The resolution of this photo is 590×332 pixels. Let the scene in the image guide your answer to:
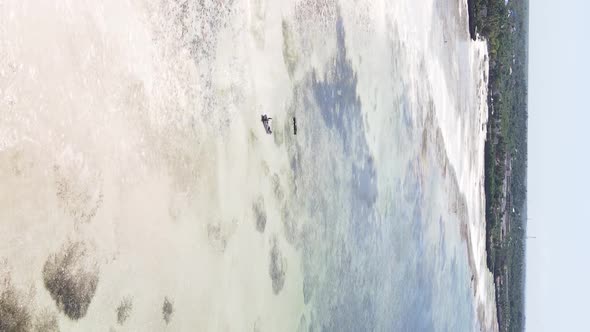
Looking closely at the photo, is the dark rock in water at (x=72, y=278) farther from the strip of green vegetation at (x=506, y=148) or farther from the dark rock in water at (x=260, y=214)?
the strip of green vegetation at (x=506, y=148)

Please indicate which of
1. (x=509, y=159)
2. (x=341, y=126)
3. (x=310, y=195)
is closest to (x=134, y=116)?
(x=310, y=195)

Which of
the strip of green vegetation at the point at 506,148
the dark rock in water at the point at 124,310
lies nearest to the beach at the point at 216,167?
the dark rock in water at the point at 124,310

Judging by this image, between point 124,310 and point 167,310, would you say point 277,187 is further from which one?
point 124,310

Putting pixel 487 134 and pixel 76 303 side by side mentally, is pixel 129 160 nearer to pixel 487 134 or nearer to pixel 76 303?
pixel 76 303

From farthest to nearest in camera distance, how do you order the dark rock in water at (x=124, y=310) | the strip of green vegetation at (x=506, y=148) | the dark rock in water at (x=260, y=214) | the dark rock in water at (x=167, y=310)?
the strip of green vegetation at (x=506, y=148) → the dark rock in water at (x=260, y=214) → the dark rock in water at (x=167, y=310) → the dark rock in water at (x=124, y=310)

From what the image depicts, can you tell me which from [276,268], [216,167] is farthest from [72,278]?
[276,268]

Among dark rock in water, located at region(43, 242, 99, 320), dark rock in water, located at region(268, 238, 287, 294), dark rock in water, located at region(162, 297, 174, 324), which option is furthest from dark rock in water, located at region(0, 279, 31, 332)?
dark rock in water, located at region(268, 238, 287, 294)

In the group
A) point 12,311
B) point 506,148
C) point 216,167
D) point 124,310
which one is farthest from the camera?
point 506,148
